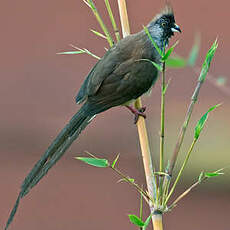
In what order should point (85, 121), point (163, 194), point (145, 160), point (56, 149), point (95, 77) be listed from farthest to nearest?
point (95, 77) < point (85, 121) < point (56, 149) < point (145, 160) < point (163, 194)

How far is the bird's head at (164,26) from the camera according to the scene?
1963mm

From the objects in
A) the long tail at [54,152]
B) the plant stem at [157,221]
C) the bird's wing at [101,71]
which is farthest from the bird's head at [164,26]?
the plant stem at [157,221]

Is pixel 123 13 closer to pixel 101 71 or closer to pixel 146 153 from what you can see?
pixel 146 153

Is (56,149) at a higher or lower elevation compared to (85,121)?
lower

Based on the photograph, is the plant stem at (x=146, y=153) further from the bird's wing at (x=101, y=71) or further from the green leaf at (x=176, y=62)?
the bird's wing at (x=101, y=71)

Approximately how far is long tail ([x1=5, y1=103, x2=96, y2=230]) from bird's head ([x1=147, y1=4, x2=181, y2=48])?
50cm

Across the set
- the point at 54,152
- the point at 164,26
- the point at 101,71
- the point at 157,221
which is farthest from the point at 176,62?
the point at 164,26

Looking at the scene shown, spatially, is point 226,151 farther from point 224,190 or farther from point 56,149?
point 56,149

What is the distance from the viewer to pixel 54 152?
4.49 ft

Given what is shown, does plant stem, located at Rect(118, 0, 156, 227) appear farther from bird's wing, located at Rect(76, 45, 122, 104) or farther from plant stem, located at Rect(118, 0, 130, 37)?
bird's wing, located at Rect(76, 45, 122, 104)

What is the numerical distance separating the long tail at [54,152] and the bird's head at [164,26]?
50 cm

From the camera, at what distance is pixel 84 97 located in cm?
190

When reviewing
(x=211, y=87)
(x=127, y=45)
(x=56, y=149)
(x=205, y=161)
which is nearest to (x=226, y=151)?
(x=205, y=161)

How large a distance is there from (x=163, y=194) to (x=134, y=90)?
85 cm
